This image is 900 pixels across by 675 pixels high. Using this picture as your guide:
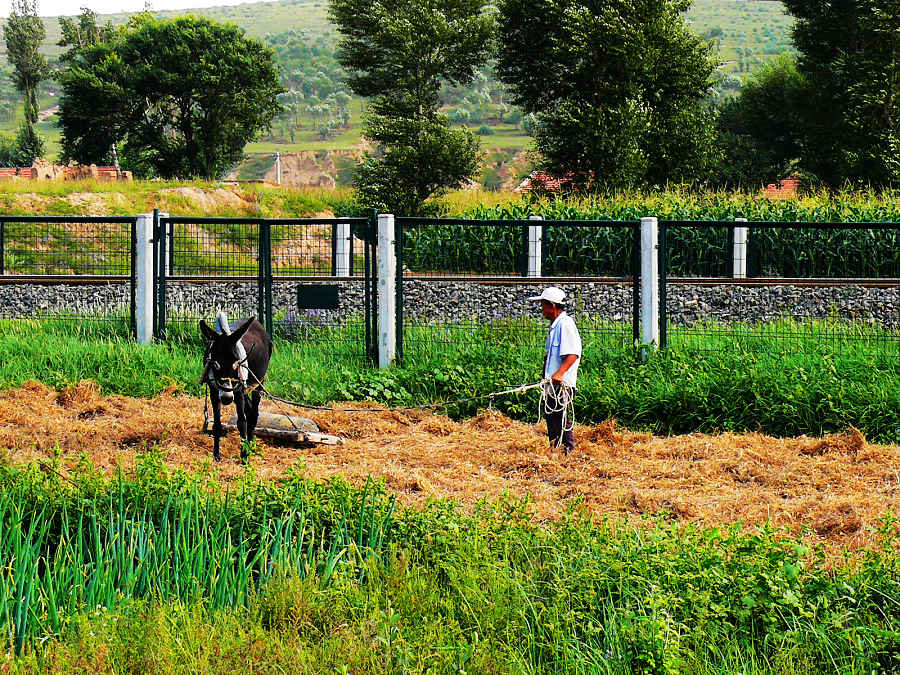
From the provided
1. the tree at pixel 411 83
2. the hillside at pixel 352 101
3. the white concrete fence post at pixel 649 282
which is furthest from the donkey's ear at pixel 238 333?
the hillside at pixel 352 101

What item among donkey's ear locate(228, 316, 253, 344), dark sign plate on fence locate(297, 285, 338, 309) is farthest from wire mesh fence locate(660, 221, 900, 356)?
donkey's ear locate(228, 316, 253, 344)

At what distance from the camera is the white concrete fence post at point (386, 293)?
12266mm

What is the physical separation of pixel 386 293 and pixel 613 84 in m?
25.2

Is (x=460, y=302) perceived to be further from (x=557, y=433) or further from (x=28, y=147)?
(x=28, y=147)

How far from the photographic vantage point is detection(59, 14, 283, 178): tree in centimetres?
5125

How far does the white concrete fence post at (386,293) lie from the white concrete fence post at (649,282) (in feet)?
9.95

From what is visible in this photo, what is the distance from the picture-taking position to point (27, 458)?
311 inches

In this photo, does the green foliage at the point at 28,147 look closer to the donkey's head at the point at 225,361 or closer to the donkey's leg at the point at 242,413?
the donkey's leg at the point at 242,413

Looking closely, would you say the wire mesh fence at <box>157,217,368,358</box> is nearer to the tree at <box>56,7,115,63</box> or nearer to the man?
the man

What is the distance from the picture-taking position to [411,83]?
42.0 meters

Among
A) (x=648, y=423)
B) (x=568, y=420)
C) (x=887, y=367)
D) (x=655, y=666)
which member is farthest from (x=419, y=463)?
(x=887, y=367)

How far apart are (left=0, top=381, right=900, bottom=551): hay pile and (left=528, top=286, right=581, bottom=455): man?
9.6 inches

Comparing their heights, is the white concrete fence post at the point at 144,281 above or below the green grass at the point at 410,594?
above

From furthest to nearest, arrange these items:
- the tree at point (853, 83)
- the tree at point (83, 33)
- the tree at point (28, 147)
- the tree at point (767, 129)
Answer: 1. the tree at point (28, 147)
2. the tree at point (83, 33)
3. the tree at point (767, 129)
4. the tree at point (853, 83)
